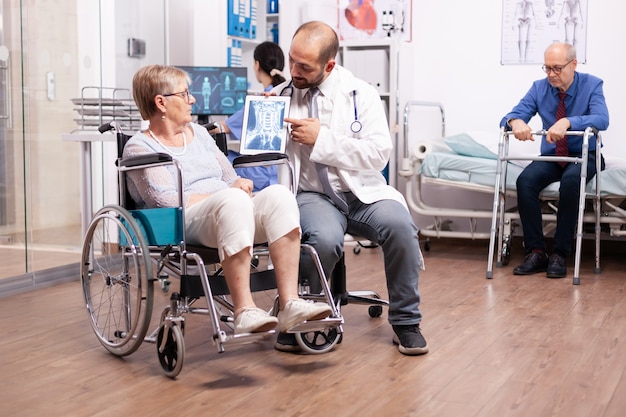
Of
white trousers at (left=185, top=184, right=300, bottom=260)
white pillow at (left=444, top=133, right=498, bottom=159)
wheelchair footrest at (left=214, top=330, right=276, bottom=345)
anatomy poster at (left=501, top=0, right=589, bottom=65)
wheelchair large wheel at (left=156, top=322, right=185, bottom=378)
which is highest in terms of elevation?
anatomy poster at (left=501, top=0, right=589, bottom=65)

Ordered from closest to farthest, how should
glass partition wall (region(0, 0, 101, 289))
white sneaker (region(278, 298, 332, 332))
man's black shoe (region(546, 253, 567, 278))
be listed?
white sneaker (region(278, 298, 332, 332)), glass partition wall (region(0, 0, 101, 289)), man's black shoe (region(546, 253, 567, 278))

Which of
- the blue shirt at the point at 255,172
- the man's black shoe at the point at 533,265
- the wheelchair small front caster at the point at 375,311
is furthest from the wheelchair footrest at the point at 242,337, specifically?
the man's black shoe at the point at 533,265

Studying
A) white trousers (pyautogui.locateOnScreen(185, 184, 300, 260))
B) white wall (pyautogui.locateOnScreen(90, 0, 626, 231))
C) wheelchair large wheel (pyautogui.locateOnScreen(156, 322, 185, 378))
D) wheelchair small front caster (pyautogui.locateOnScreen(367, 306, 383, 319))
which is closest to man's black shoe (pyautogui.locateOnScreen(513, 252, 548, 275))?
Result: white wall (pyautogui.locateOnScreen(90, 0, 626, 231))

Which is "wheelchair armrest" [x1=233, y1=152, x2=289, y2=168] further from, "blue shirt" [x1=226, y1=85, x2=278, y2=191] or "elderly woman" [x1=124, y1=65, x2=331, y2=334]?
"blue shirt" [x1=226, y1=85, x2=278, y2=191]

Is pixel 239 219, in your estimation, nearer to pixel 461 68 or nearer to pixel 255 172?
pixel 255 172

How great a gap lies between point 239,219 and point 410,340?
→ 0.72 meters

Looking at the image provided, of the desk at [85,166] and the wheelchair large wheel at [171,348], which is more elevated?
the desk at [85,166]

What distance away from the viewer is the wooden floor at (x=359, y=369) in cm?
222

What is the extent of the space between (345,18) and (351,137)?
9.31 feet

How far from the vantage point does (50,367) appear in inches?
102

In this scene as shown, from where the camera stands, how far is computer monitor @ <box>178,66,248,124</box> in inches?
169

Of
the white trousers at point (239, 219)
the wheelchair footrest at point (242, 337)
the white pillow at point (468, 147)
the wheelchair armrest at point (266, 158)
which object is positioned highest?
the wheelchair armrest at point (266, 158)

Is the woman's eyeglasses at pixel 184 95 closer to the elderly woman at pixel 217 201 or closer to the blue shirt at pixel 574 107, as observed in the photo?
the elderly woman at pixel 217 201

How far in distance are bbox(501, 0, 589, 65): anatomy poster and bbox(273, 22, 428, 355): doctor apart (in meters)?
2.52
